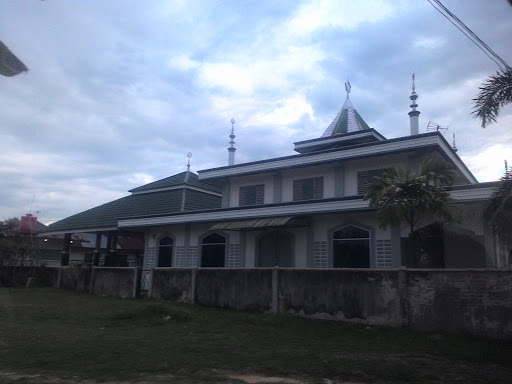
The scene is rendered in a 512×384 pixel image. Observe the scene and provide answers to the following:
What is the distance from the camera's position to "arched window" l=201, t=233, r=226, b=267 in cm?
2227

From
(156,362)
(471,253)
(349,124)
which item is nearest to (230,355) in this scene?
(156,362)

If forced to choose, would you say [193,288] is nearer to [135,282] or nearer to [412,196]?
[135,282]

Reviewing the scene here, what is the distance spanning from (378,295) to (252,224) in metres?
8.02

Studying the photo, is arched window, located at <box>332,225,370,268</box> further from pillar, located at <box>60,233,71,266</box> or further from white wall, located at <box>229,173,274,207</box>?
pillar, located at <box>60,233,71,266</box>

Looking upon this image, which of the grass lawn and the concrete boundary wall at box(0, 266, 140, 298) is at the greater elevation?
the concrete boundary wall at box(0, 266, 140, 298)

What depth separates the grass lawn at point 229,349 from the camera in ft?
24.9

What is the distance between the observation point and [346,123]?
25.0 meters

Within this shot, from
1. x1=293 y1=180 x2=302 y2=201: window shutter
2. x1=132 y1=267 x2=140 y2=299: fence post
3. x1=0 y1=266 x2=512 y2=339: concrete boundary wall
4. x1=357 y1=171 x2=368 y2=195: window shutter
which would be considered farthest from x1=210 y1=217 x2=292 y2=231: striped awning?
x1=132 y1=267 x2=140 y2=299: fence post

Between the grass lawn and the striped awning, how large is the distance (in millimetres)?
5062

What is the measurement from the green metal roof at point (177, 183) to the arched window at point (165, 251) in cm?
371

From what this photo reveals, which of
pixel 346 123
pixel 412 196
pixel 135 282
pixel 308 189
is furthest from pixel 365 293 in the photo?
pixel 346 123

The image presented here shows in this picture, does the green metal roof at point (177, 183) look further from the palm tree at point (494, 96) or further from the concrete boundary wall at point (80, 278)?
the palm tree at point (494, 96)

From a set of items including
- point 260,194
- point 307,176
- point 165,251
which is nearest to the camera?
point 307,176

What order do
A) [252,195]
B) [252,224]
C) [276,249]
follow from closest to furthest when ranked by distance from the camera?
[252,224] → [276,249] → [252,195]
